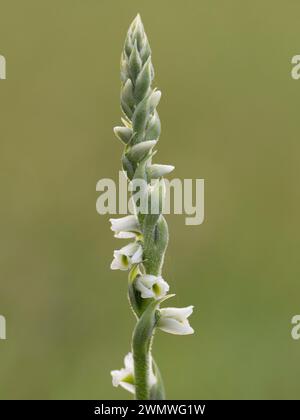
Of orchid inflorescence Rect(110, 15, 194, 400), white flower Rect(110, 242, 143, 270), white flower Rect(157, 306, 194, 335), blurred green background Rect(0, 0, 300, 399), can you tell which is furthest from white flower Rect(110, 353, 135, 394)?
blurred green background Rect(0, 0, 300, 399)

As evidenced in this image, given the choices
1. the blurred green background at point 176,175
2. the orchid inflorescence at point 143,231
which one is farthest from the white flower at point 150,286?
the blurred green background at point 176,175

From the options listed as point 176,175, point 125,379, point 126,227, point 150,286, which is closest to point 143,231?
point 126,227

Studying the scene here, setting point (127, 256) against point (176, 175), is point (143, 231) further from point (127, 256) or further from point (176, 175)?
point (176, 175)

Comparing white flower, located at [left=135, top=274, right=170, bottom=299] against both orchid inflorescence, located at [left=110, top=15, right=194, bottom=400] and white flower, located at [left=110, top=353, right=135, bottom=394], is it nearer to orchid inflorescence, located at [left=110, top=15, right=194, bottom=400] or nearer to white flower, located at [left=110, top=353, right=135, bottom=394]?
orchid inflorescence, located at [left=110, top=15, right=194, bottom=400]
